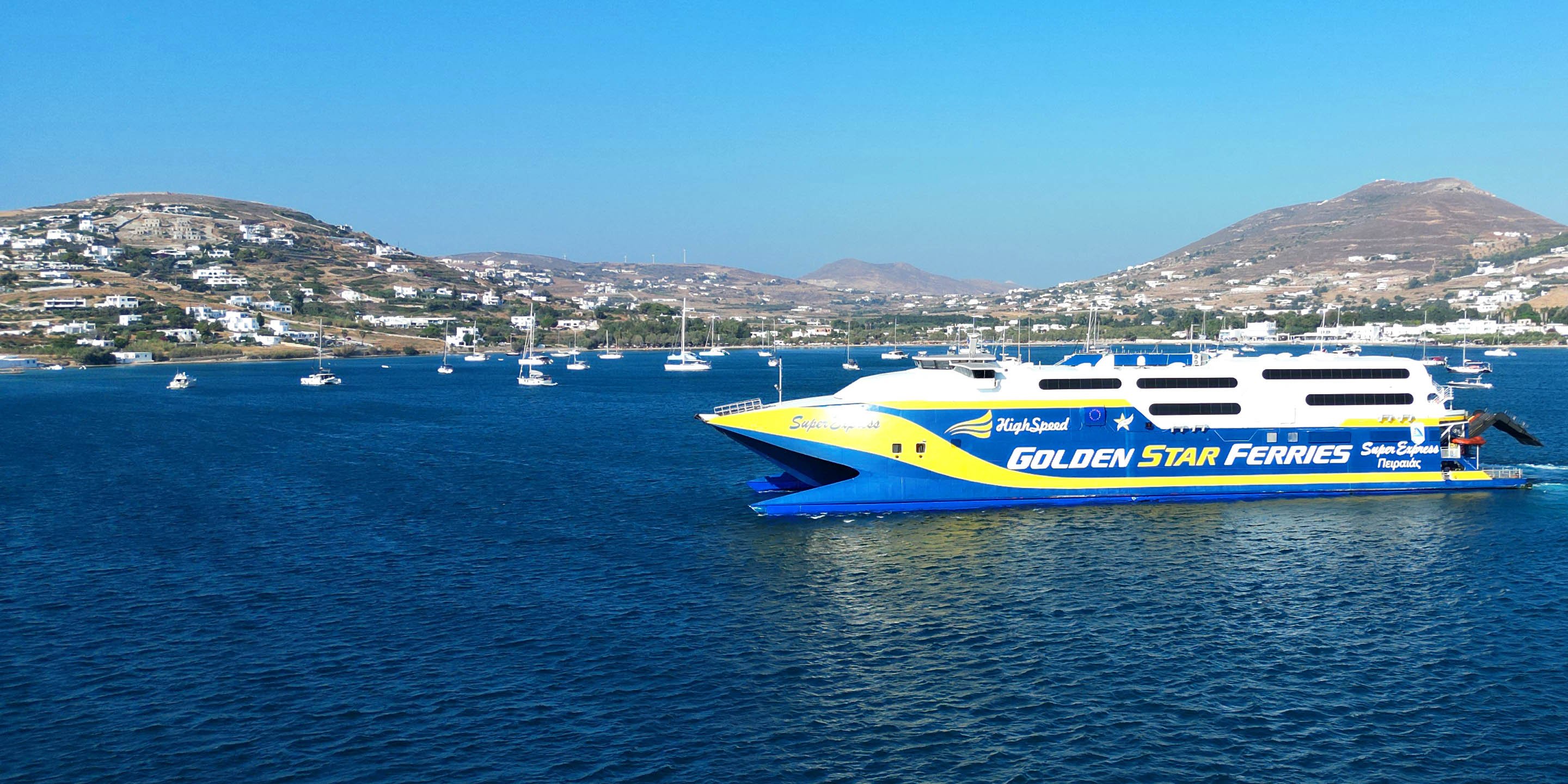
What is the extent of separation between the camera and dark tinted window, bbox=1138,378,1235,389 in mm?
50469

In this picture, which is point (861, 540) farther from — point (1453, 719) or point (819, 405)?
Result: point (1453, 719)

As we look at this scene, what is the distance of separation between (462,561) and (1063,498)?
26519 millimetres

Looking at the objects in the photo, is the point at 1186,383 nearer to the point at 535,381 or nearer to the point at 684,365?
the point at 535,381

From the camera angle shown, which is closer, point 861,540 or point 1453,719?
point 1453,719

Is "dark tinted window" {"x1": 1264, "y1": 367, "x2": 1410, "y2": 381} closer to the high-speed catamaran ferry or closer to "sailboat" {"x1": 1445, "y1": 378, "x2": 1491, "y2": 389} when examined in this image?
the high-speed catamaran ferry

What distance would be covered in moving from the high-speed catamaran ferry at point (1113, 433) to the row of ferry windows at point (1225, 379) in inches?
2.9

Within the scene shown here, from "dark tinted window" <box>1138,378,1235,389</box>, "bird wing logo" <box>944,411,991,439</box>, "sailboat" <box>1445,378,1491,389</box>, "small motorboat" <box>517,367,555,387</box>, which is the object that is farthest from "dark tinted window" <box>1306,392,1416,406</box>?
"small motorboat" <box>517,367,555,387</box>

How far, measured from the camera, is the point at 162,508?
50.5 metres

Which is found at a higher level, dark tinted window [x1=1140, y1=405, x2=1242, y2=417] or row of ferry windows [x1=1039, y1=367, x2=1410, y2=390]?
row of ferry windows [x1=1039, y1=367, x2=1410, y2=390]

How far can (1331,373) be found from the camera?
51750 mm

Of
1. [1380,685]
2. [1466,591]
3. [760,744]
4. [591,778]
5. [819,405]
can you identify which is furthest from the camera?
[819,405]

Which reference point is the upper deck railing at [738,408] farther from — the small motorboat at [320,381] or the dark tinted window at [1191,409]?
the small motorboat at [320,381]

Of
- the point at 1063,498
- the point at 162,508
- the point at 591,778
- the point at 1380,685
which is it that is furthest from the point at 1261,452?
the point at 162,508

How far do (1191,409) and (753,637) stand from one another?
28464 mm
